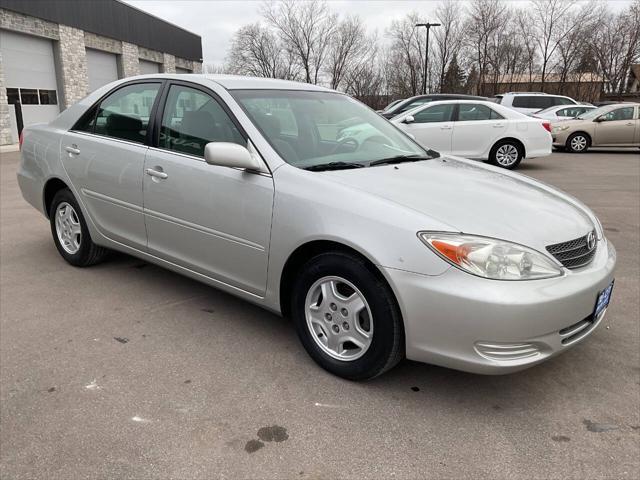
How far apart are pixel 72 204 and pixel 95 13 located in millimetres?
26707

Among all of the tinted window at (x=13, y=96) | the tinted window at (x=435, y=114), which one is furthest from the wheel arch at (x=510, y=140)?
the tinted window at (x=13, y=96)

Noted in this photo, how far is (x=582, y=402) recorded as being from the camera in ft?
8.67

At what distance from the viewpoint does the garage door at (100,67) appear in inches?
1069

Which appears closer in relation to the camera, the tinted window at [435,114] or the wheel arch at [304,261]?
the wheel arch at [304,261]

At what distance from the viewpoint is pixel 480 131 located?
36.2 feet

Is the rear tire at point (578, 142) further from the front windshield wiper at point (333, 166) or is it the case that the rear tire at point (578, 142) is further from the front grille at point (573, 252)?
the front windshield wiper at point (333, 166)

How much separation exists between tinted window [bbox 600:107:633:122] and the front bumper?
15660mm

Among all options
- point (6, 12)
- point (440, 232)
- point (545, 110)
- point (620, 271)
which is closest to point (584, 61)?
point (545, 110)

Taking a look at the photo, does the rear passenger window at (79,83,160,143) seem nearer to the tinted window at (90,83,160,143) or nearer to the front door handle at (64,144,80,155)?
the tinted window at (90,83,160,143)

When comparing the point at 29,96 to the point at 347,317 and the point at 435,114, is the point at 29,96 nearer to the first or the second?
the point at 435,114

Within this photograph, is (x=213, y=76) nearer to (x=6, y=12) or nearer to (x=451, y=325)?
(x=451, y=325)

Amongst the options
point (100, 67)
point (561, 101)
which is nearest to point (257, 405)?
point (561, 101)

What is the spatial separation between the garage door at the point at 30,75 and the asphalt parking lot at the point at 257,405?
2096cm

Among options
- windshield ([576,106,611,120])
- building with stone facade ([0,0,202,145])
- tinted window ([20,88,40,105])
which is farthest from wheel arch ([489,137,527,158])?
tinted window ([20,88,40,105])
